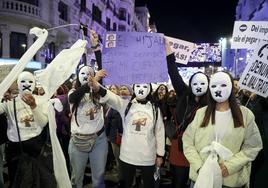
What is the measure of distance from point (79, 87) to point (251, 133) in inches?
101

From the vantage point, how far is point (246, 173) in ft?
13.0

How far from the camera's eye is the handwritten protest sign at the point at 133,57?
511cm

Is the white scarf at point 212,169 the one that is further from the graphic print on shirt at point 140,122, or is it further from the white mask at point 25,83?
the white mask at point 25,83

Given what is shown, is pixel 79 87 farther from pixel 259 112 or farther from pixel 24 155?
pixel 259 112

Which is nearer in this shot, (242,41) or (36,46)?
(36,46)

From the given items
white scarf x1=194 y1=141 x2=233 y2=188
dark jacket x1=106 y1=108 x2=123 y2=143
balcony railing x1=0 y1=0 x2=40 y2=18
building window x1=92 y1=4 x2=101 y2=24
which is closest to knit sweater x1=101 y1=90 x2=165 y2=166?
white scarf x1=194 y1=141 x2=233 y2=188

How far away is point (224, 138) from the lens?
391 centimetres

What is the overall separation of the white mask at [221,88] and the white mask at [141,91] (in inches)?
51.4

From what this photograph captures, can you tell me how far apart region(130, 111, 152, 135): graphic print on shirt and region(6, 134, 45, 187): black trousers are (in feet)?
3.94

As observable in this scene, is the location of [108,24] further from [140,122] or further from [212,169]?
[212,169]

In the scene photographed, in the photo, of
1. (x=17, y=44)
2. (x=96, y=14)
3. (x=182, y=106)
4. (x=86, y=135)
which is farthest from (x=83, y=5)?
(x=182, y=106)

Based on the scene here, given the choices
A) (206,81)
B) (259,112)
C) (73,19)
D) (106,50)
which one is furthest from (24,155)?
(73,19)

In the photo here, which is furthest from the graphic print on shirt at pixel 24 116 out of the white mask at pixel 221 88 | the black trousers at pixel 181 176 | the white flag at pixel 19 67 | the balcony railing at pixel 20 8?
the balcony railing at pixel 20 8

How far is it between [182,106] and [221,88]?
1.20m
